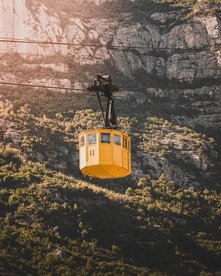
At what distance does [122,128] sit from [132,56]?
1969 cm

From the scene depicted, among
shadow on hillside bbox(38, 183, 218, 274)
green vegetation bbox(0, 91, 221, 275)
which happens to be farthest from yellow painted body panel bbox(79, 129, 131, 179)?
shadow on hillside bbox(38, 183, 218, 274)

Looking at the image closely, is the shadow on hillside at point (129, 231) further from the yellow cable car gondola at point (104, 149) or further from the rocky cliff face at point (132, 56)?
the yellow cable car gondola at point (104, 149)

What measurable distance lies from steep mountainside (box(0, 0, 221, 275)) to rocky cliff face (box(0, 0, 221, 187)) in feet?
A: 0.75

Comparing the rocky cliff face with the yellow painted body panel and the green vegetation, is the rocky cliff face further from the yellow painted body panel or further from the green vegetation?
the yellow painted body panel

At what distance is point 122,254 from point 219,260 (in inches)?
533

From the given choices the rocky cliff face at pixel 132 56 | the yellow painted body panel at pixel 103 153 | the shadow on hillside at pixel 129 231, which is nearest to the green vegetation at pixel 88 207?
the shadow on hillside at pixel 129 231

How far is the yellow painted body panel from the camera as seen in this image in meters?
38.7

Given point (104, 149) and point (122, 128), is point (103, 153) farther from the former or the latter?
point (122, 128)

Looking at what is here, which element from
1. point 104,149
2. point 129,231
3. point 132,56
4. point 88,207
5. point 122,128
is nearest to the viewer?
point 104,149

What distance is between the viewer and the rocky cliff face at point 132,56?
133250mm

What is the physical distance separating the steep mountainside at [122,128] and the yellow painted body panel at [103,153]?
185ft

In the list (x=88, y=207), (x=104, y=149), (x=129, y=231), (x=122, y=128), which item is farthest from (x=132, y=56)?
(x=104, y=149)

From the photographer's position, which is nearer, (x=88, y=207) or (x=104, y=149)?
(x=104, y=149)

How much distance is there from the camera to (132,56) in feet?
460
